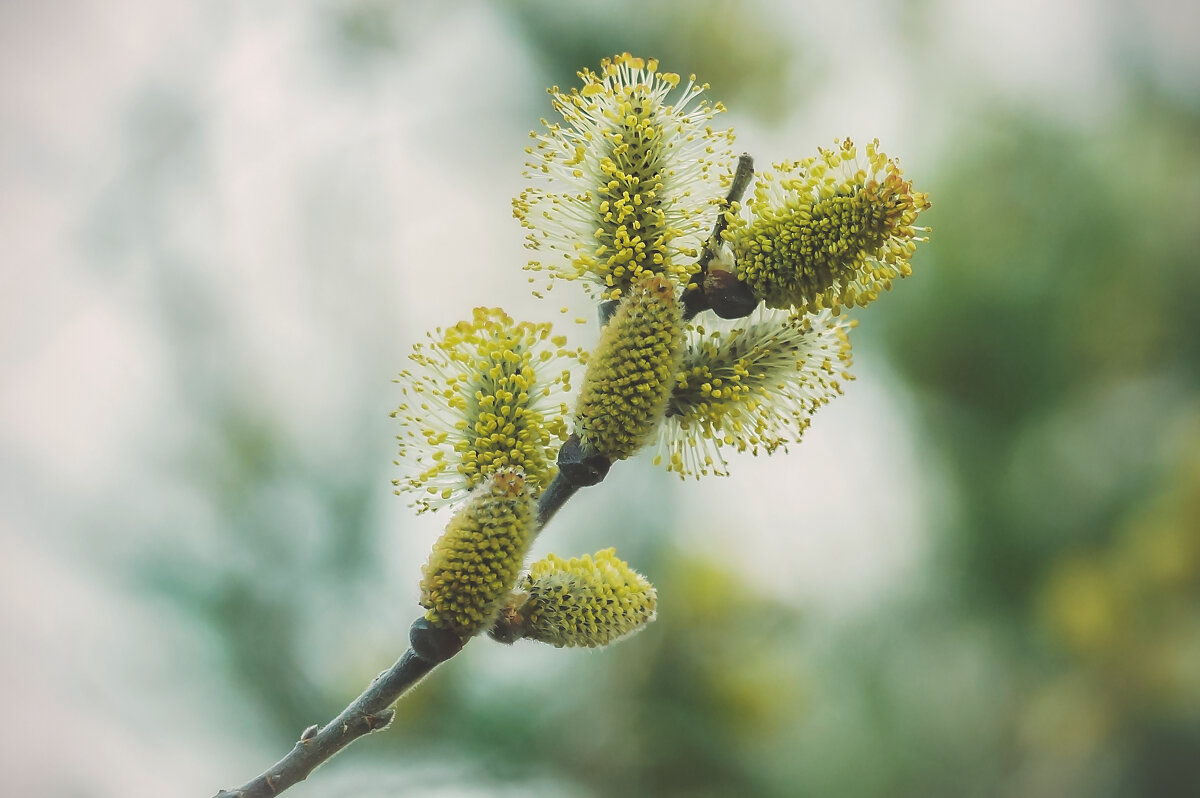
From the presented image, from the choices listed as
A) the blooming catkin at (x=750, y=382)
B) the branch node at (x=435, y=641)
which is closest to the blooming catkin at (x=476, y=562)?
the branch node at (x=435, y=641)

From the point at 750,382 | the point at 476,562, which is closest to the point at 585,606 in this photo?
the point at 476,562

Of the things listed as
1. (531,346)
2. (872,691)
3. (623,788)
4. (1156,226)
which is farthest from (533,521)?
(1156,226)

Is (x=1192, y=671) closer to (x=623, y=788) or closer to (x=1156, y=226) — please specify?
(x=1156, y=226)

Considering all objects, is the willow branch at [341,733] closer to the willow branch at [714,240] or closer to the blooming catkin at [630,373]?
the blooming catkin at [630,373]

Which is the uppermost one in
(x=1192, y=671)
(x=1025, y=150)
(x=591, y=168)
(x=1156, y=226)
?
(x=1025, y=150)

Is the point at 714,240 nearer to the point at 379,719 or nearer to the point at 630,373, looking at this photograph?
the point at 630,373

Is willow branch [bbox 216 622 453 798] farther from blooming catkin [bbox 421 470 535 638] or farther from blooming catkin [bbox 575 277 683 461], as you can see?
blooming catkin [bbox 575 277 683 461]
